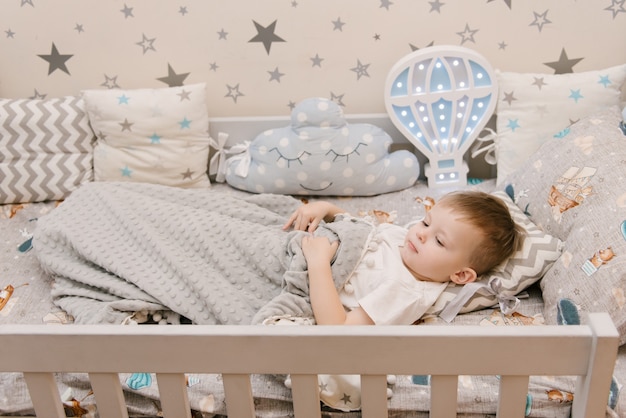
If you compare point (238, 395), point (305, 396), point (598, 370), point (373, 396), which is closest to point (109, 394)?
point (238, 395)

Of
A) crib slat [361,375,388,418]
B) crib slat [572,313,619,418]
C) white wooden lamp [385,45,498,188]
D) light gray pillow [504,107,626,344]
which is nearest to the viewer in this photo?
crib slat [572,313,619,418]

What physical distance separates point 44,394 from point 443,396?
656 mm

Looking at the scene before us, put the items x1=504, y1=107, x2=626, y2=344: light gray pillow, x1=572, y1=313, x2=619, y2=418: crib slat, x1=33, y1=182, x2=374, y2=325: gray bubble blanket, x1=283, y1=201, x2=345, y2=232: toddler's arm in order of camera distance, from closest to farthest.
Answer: x1=572, y1=313, x2=619, y2=418: crib slat, x1=504, y1=107, x2=626, y2=344: light gray pillow, x1=33, y1=182, x2=374, y2=325: gray bubble blanket, x1=283, y1=201, x2=345, y2=232: toddler's arm

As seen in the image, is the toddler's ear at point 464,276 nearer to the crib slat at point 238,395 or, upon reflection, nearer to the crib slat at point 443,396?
the crib slat at point 443,396

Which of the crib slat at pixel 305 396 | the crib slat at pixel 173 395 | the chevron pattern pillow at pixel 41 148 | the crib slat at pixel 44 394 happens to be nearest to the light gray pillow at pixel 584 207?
the crib slat at pixel 305 396

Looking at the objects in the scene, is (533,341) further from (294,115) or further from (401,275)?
(294,115)

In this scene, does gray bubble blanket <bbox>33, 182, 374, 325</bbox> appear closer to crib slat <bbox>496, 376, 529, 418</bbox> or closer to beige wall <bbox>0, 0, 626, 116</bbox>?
crib slat <bbox>496, 376, 529, 418</bbox>

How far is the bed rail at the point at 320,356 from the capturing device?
890 mm

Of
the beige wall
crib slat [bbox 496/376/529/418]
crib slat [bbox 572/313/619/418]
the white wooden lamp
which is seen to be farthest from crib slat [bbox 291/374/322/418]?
the beige wall

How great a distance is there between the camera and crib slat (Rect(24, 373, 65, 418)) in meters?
1.02

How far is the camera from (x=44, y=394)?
1039mm

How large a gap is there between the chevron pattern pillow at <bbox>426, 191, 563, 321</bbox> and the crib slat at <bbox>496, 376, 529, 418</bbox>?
0.31 m

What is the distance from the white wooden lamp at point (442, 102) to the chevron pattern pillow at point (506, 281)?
0.53 metres

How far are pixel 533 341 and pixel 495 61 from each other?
3.81 feet
